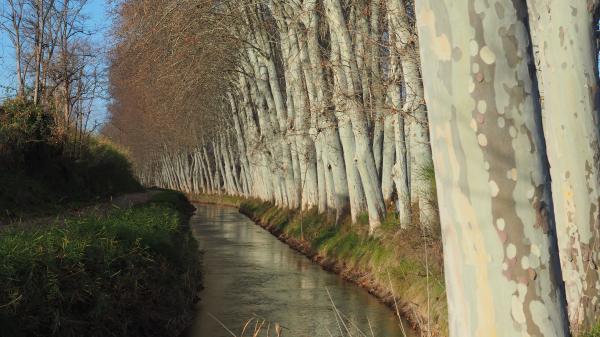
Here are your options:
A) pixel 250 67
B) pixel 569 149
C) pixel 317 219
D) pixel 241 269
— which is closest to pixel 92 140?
pixel 250 67

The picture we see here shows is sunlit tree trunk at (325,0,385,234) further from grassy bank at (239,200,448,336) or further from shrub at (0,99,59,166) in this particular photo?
shrub at (0,99,59,166)

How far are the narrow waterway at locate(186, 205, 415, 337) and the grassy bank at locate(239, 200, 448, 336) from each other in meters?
0.31

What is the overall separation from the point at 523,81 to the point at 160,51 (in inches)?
593

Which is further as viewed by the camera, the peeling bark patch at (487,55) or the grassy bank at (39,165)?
the grassy bank at (39,165)

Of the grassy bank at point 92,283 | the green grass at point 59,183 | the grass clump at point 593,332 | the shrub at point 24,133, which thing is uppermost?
the shrub at point 24,133

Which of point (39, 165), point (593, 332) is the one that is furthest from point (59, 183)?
point (593, 332)

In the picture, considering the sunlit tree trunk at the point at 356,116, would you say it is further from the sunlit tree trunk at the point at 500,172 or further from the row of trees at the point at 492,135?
the sunlit tree trunk at the point at 500,172

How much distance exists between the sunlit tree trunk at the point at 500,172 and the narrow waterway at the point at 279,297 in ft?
17.6

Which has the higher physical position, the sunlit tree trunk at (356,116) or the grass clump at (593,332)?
the sunlit tree trunk at (356,116)

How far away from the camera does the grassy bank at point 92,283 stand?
247 inches

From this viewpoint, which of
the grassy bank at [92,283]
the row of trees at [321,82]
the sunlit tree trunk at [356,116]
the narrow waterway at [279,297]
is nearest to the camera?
the grassy bank at [92,283]

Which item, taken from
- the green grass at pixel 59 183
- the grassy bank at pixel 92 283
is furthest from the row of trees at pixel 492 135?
the green grass at pixel 59 183

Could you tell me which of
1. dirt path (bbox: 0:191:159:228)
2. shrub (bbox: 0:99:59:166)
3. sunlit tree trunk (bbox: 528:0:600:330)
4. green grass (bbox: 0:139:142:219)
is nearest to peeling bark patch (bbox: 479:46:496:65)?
sunlit tree trunk (bbox: 528:0:600:330)

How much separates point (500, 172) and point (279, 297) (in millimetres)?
10863
